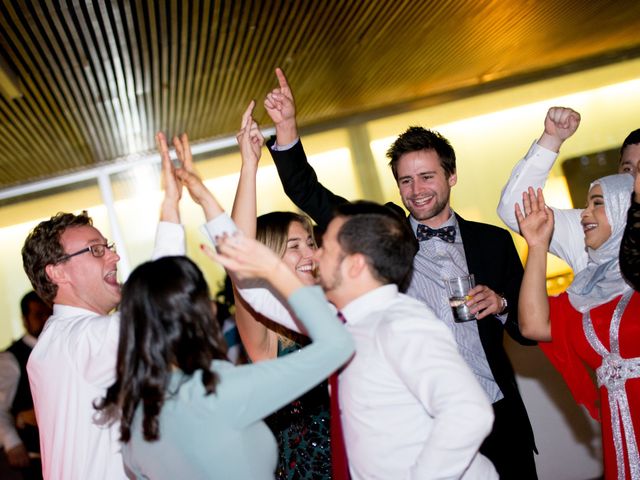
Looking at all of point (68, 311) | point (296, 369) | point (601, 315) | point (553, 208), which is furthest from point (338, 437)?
point (553, 208)

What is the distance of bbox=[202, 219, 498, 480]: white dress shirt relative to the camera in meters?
1.54

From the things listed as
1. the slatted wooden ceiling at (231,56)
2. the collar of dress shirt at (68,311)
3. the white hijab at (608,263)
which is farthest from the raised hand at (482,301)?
the slatted wooden ceiling at (231,56)

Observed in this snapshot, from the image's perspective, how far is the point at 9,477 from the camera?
4645 mm

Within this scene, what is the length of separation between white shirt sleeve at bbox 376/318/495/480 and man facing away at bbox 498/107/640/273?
1.21m

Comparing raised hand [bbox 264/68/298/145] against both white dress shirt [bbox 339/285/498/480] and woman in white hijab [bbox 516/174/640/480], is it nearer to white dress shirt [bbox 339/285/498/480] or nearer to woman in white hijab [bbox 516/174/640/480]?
woman in white hijab [bbox 516/174/640/480]

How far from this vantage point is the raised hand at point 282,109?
2527 millimetres

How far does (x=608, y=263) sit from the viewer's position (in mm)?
2418

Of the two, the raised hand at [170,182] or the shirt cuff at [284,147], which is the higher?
the shirt cuff at [284,147]

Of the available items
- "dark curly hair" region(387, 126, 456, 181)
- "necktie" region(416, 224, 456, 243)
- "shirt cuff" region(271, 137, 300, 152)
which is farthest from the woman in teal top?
"dark curly hair" region(387, 126, 456, 181)

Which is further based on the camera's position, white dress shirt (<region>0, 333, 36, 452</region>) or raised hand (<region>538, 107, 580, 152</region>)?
white dress shirt (<region>0, 333, 36, 452</region>)

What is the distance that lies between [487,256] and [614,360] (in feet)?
2.13

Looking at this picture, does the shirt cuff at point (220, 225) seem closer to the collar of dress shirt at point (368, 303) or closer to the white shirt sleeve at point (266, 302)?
the white shirt sleeve at point (266, 302)

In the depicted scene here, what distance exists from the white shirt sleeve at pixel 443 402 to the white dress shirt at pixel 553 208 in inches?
49.2

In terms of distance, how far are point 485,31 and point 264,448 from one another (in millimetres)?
4465
